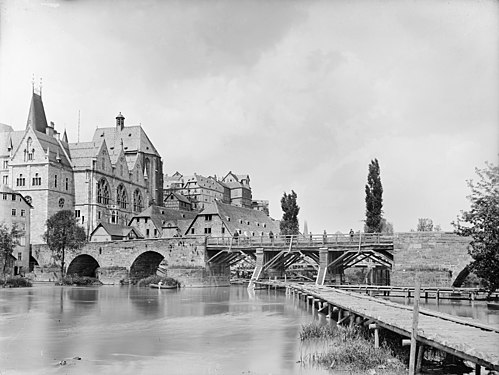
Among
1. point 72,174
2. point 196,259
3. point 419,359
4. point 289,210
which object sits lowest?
point 196,259

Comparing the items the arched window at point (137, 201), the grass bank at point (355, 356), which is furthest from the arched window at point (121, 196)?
the grass bank at point (355, 356)

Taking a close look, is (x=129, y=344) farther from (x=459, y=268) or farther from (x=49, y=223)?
(x=49, y=223)

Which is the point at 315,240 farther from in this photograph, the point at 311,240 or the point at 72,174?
the point at 72,174

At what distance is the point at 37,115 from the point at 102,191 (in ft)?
53.7

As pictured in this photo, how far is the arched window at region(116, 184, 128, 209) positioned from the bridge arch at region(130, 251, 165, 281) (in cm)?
3212

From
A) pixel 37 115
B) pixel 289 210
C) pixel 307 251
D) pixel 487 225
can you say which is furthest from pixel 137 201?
pixel 487 225

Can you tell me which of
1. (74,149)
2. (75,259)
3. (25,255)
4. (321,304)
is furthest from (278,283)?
(74,149)

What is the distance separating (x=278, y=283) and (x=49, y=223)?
97.1 feet

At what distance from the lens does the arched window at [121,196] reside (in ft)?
315

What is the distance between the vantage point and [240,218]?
7950 centimetres

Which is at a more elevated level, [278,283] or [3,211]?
[3,211]

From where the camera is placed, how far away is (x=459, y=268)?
3938 cm

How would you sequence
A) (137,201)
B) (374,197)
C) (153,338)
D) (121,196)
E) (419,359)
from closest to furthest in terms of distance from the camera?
1. (419,359)
2. (153,338)
3. (374,197)
4. (121,196)
5. (137,201)

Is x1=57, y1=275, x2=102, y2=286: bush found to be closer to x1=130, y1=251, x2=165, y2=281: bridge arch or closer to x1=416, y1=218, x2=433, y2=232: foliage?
x1=130, y1=251, x2=165, y2=281: bridge arch
